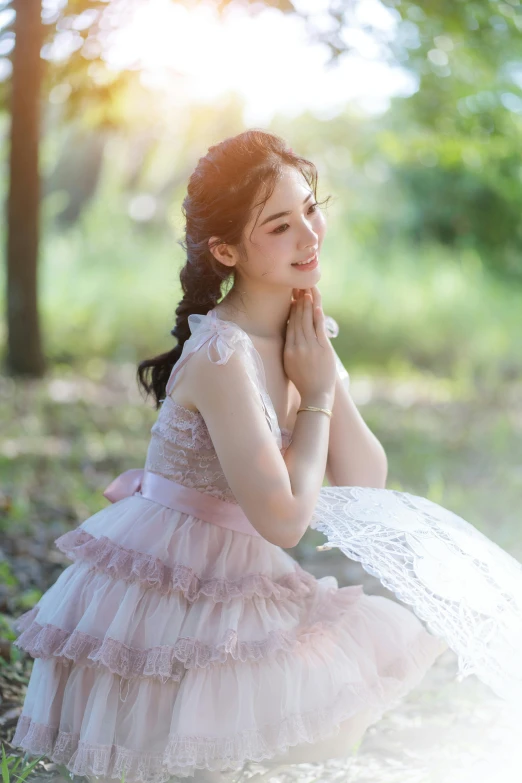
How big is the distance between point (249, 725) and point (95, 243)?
1242 centimetres

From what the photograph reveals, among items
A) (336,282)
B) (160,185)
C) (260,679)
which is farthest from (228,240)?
(160,185)

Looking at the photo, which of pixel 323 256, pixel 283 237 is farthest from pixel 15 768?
pixel 323 256

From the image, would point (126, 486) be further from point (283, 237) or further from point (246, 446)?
point (283, 237)

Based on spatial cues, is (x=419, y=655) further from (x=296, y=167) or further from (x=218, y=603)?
(x=296, y=167)

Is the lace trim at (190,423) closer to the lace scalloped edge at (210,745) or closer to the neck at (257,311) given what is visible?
the neck at (257,311)

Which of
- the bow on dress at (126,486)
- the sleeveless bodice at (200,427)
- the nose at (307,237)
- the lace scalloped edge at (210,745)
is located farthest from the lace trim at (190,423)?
the lace scalloped edge at (210,745)

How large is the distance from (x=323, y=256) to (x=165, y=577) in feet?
39.2

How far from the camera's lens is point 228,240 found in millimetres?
2004

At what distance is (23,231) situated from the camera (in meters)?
6.98

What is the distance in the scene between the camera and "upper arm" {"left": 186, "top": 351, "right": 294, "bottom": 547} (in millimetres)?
1780

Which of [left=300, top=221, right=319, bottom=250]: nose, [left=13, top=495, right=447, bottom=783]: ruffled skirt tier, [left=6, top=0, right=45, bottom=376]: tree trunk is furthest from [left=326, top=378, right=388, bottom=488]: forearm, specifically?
[left=6, top=0, right=45, bottom=376]: tree trunk

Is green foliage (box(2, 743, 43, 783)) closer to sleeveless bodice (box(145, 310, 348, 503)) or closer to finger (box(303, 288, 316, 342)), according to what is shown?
sleeveless bodice (box(145, 310, 348, 503))

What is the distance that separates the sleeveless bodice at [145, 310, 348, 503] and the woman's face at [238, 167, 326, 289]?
0.15 meters

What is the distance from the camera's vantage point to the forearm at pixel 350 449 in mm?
2170
